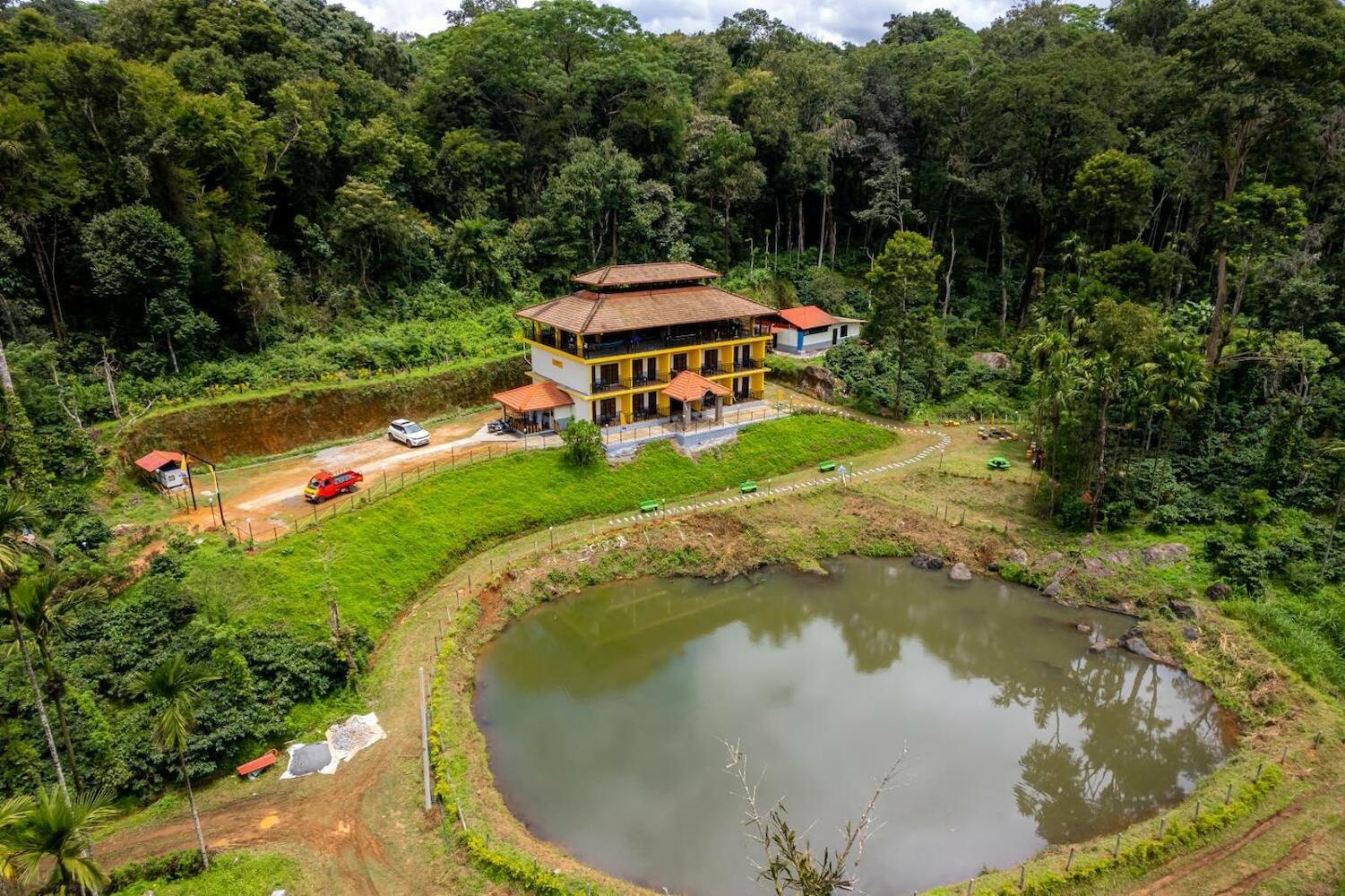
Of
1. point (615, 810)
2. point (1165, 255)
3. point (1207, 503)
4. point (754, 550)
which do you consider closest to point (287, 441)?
point (754, 550)

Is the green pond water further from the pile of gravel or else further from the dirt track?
the pile of gravel

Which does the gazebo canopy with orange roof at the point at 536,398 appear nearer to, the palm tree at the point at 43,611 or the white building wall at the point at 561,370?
the white building wall at the point at 561,370

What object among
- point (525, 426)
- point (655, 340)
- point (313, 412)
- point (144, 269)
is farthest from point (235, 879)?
point (144, 269)

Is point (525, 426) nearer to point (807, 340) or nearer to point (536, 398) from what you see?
point (536, 398)

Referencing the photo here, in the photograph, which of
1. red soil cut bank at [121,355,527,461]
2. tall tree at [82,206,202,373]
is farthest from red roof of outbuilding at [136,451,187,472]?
tall tree at [82,206,202,373]

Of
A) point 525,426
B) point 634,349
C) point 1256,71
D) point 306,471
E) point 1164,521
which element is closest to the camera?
point 1164,521

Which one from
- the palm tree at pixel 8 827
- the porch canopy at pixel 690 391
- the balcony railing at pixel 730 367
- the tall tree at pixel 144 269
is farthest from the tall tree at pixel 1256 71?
the tall tree at pixel 144 269
